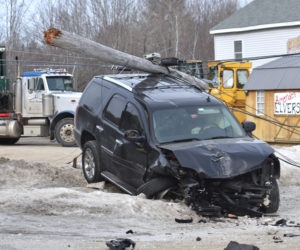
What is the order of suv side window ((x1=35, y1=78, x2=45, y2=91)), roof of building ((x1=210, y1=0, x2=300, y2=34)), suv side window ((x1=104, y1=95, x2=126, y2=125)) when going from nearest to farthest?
1. suv side window ((x1=104, y1=95, x2=126, y2=125))
2. suv side window ((x1=35, y1=78, x2=45, y2=91))
3. roof of building ((x1=210, y1=0, x2=300, y2=34))

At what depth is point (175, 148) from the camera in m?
8.90

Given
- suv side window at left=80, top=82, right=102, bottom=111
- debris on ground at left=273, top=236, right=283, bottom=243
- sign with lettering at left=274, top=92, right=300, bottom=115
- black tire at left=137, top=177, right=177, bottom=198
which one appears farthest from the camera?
sign with lettering at left=274, top=92, right=300, bottom=115

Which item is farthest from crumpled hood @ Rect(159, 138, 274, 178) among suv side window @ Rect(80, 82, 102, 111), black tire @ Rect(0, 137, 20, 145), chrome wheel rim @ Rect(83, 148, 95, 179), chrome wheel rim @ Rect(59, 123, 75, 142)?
black tire @ Rect(0, 137, 20, 145)

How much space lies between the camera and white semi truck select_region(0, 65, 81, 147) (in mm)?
21719

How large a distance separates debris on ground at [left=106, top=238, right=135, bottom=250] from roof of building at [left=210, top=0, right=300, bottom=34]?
99.0 ft

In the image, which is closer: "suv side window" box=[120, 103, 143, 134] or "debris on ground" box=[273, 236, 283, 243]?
"debris on ground" box=[273, 236, 283, 243]

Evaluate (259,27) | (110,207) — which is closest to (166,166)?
(110,207)

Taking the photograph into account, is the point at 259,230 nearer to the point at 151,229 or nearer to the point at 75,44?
the point at 151,229

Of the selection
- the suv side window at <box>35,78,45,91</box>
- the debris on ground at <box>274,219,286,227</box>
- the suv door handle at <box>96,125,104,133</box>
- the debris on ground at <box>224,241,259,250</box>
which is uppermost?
the suv side window at <box>35,78,45,91</box>

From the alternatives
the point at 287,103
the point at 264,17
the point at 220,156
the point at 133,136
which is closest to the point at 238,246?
the point at 220,156

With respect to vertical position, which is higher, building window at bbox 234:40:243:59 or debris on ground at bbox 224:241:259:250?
building window at bbox 234:40:243:59

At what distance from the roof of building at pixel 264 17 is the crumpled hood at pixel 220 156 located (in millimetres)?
27178

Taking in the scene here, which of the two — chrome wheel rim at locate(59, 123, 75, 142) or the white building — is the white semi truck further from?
the white building

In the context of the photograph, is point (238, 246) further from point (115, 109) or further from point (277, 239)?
point (115, 109)
